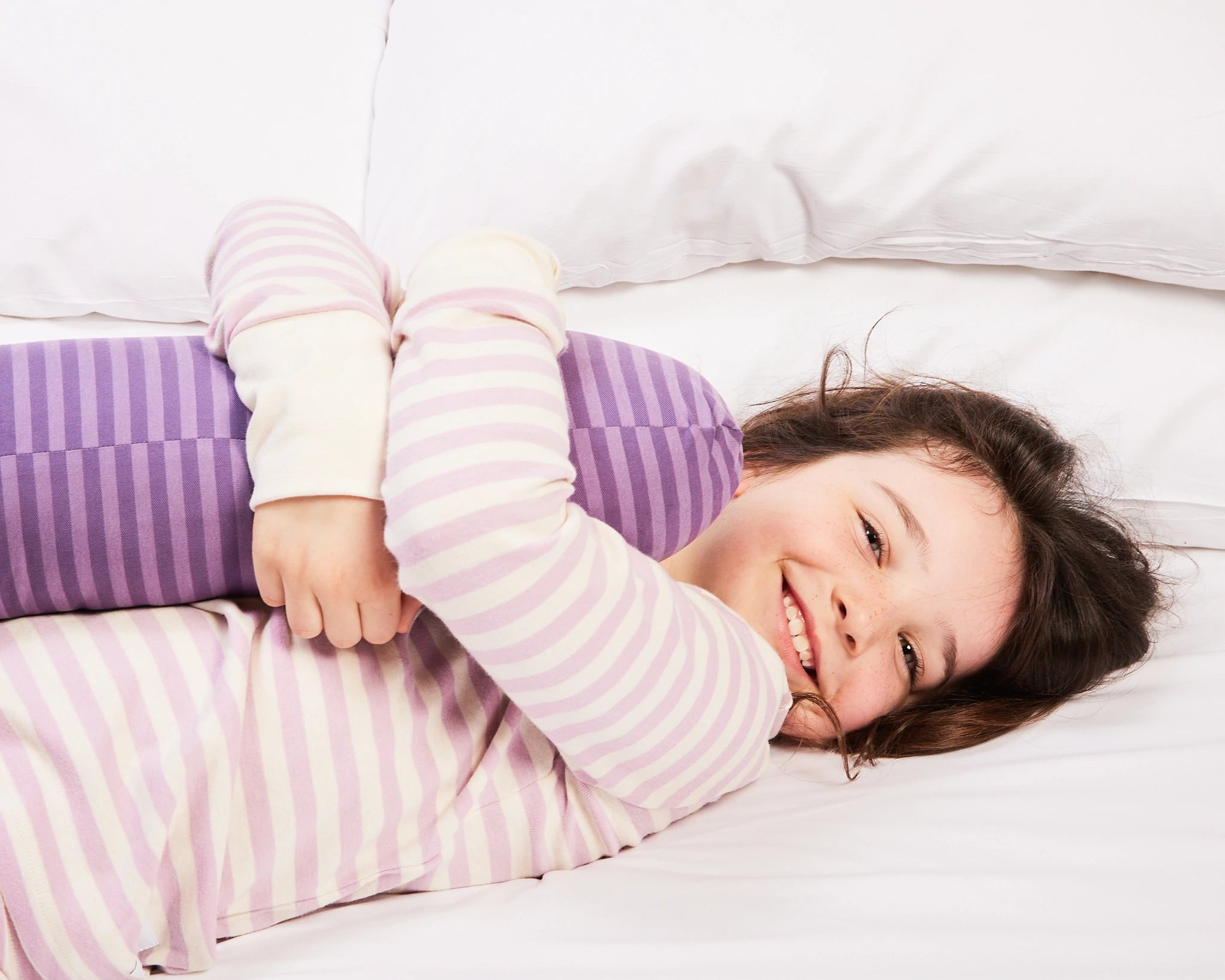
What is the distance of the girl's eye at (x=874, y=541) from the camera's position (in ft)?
3.10

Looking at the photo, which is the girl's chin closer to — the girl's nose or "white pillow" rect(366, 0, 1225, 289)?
the girl's nose

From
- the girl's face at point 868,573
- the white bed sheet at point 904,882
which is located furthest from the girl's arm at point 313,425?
the girl's face at point 868,573

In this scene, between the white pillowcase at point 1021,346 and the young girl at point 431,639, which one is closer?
the young girl at point 431,639

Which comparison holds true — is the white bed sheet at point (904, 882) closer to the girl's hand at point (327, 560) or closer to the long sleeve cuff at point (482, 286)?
the girl's hand at point (327, 560)

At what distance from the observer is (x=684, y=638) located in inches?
29.1

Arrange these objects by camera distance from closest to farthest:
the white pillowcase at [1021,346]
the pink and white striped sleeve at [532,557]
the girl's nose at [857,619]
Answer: the pink and white striped sleeve at [532,557], the girl's nose at [857,619], the white pillowcase at [1021,346]

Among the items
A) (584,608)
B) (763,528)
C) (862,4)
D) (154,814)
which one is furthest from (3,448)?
(862,4)

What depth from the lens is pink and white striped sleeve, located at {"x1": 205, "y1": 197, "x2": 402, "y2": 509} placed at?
0.65 metres

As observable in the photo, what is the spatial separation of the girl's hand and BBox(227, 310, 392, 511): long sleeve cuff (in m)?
0.02

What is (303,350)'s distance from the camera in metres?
0.68

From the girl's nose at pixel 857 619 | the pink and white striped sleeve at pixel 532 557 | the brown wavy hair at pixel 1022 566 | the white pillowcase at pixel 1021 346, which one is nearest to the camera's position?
the pink and white striped sleeve at pixel 532 557

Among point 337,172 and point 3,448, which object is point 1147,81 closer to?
point 337,172

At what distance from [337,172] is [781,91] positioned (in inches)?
20.3

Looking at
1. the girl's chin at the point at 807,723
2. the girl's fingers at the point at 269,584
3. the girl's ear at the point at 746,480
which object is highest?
the girl's fingers at the point at 269,584
